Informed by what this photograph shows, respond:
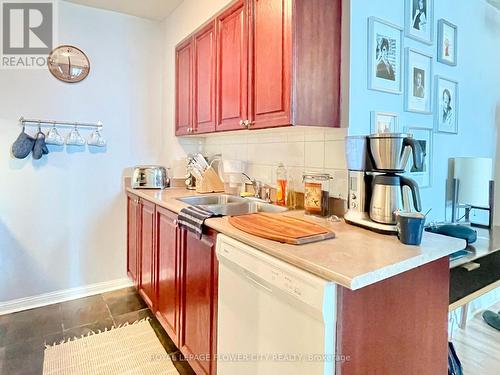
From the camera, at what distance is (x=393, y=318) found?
1022mm

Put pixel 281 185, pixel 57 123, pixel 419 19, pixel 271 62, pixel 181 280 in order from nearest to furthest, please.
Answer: pixel 271 62 < pixel 181 280 < pixel 419 19 < pixel 281 185 < pixel 57 123

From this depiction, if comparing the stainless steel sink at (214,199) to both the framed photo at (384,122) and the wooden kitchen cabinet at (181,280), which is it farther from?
the framed photo at (384,122)

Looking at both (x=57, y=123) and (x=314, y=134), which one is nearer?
(x=314, y=134)

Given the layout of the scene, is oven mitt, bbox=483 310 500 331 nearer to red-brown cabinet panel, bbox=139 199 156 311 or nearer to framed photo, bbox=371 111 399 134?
framed photo, bbox=371 111 399 134

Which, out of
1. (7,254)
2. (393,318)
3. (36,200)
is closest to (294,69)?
(393,318)

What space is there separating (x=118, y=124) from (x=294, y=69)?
1955 millimetres

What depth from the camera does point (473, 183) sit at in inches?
81.2

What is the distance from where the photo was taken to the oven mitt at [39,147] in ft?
7.94

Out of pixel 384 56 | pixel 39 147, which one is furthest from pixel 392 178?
pixel 39 147

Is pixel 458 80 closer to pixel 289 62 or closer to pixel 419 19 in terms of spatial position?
pixel 419 19

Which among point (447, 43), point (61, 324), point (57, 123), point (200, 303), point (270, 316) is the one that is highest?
point (447, 43)

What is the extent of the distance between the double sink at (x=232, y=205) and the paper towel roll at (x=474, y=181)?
1.26 metres

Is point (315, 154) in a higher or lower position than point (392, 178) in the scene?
higher

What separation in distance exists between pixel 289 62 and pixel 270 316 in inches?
43.9
